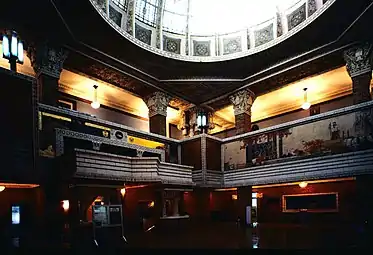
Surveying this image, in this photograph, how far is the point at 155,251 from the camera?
6699mm

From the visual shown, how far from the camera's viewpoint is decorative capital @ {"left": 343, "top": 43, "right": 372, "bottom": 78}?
1291cm

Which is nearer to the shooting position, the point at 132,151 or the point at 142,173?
the point at 142,173

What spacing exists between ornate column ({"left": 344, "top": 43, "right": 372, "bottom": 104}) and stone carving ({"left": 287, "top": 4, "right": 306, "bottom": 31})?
234cm

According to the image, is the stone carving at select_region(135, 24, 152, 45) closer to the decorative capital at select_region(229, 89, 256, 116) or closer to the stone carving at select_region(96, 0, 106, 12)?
the stone carving at select_region(96, 0, 106, 12)

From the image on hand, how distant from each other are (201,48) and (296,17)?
4.87 m

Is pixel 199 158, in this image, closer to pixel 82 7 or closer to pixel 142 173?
pixel 142 173

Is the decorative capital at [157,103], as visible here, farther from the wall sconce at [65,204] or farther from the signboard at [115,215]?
the signboard at [115,215]

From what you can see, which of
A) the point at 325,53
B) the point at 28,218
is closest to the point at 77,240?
the point at 28,218

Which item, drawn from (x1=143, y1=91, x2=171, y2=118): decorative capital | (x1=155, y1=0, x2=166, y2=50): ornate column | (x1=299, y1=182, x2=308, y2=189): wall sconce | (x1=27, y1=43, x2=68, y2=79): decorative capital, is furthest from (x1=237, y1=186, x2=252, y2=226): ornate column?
(x1=27, y1=43, x2=68, y2=79): decorative capital

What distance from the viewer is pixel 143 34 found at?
604 inches

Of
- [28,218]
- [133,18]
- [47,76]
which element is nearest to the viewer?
[28,218]

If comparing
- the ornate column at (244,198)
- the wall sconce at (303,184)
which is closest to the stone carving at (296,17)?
the wall sconce at (303,184)

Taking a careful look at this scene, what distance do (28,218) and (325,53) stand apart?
42.8ft

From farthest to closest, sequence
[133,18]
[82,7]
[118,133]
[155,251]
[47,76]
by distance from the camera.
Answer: [133,18] < [118,133] < [47,76] < [82,7] < [155,251]
